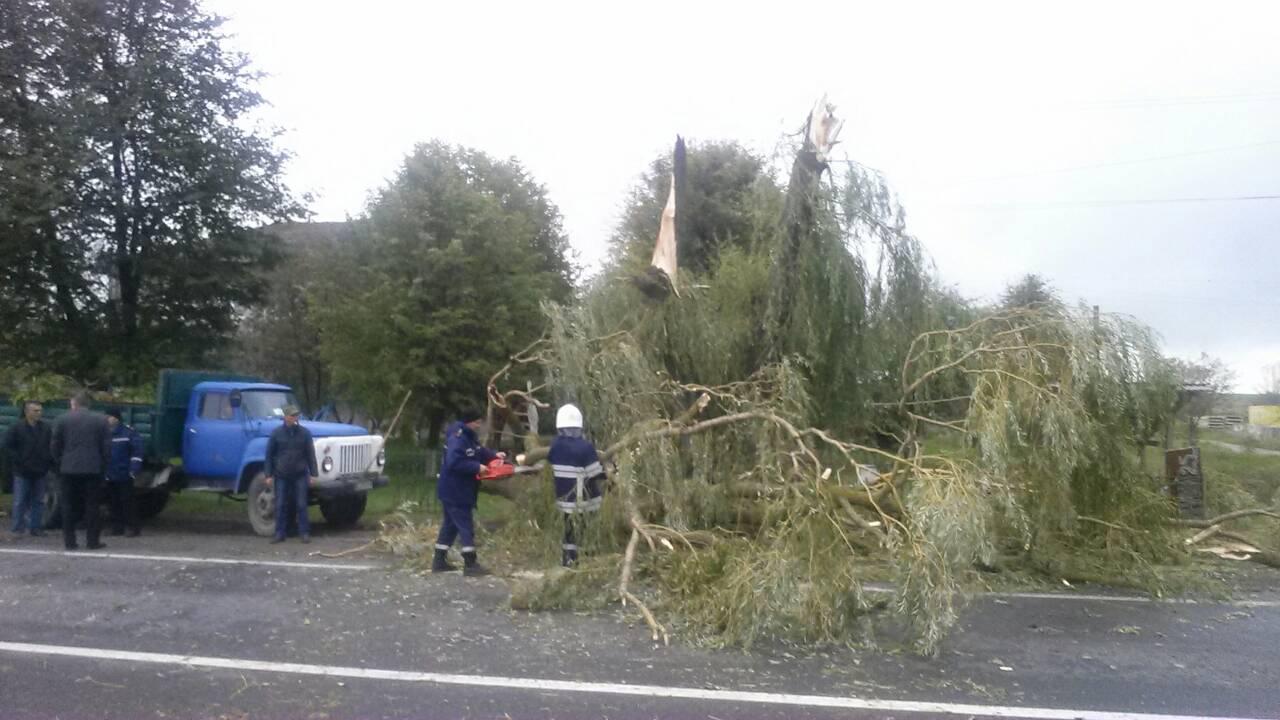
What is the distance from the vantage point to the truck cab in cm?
1234

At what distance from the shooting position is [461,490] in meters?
9.55

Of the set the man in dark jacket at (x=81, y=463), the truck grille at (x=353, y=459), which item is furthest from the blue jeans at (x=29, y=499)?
the truck grille at (x=353, y=459)

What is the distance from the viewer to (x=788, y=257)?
11.4 metres

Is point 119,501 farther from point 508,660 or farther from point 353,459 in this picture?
point 508,660

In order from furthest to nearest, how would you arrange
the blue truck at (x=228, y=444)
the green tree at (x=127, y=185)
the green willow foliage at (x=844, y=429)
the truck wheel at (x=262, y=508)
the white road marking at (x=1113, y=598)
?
the green tree at (x=127, y=185) → the blue truck at (x=228, y=444) → the truck wheel at (x=262, y=508) → the white road marking at (x=1113, y=598) → the green willow foliage at (x=844, y=429)

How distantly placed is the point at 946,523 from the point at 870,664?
3.71 ft

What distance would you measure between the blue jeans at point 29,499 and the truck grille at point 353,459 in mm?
3410

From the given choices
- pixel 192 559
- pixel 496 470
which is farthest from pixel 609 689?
pixel 192 559

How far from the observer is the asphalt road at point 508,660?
19.4 feet

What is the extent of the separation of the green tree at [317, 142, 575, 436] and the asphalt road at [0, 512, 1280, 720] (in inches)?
461

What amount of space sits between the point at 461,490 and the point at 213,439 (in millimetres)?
4928

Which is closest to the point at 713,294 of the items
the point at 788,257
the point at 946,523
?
the point at 788,257

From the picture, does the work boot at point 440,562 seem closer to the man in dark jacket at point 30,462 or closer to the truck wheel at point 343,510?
the truck wheel at point 343,510

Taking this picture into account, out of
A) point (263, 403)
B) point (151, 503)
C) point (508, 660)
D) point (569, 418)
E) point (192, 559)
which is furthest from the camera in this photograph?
point (151, 503)
